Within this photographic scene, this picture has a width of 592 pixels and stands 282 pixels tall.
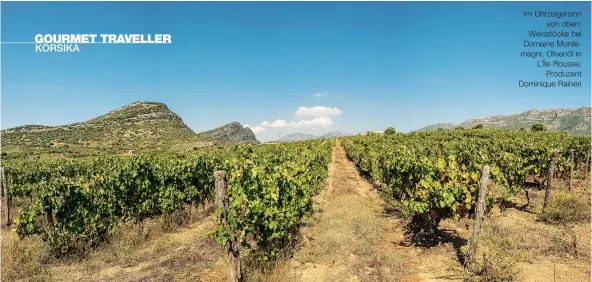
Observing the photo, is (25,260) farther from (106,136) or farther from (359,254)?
(106,136)

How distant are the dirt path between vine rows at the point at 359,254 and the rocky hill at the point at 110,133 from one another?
6972cm

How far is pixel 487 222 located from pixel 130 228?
1162cm

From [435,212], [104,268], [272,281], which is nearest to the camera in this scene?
[272,281]

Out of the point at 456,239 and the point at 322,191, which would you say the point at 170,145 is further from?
the point at 456,239

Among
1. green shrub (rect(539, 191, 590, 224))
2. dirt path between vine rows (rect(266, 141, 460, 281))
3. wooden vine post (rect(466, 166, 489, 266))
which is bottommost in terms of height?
dirt path between vine rows (rect(266, 141, 460, 281))

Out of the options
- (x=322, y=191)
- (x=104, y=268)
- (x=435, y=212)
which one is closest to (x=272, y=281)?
(x=104, y=268)

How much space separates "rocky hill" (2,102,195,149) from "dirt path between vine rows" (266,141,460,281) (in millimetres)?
69721

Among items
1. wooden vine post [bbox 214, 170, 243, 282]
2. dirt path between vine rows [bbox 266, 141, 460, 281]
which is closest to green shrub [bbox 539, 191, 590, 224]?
dirt path between vine rows [bbox 266, 141, 460, 281]

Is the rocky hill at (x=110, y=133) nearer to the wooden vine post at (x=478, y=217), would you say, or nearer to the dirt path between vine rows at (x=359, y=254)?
the dirt path between vine rows at (x=359, y=254)

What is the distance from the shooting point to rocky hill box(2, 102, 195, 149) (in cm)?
6994

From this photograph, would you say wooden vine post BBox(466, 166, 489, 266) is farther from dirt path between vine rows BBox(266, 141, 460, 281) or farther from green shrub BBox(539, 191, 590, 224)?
green shrub BBox(539, 191, 590, 224)

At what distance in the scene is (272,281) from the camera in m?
6.46

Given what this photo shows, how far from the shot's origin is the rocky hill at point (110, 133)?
69.9 metres

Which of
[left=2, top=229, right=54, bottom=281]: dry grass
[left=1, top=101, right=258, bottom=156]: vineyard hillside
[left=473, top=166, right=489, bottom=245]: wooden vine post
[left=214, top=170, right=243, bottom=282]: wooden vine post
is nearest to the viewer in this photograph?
[left=214, top=170, right=243, bottom=282]: wooden vine post
